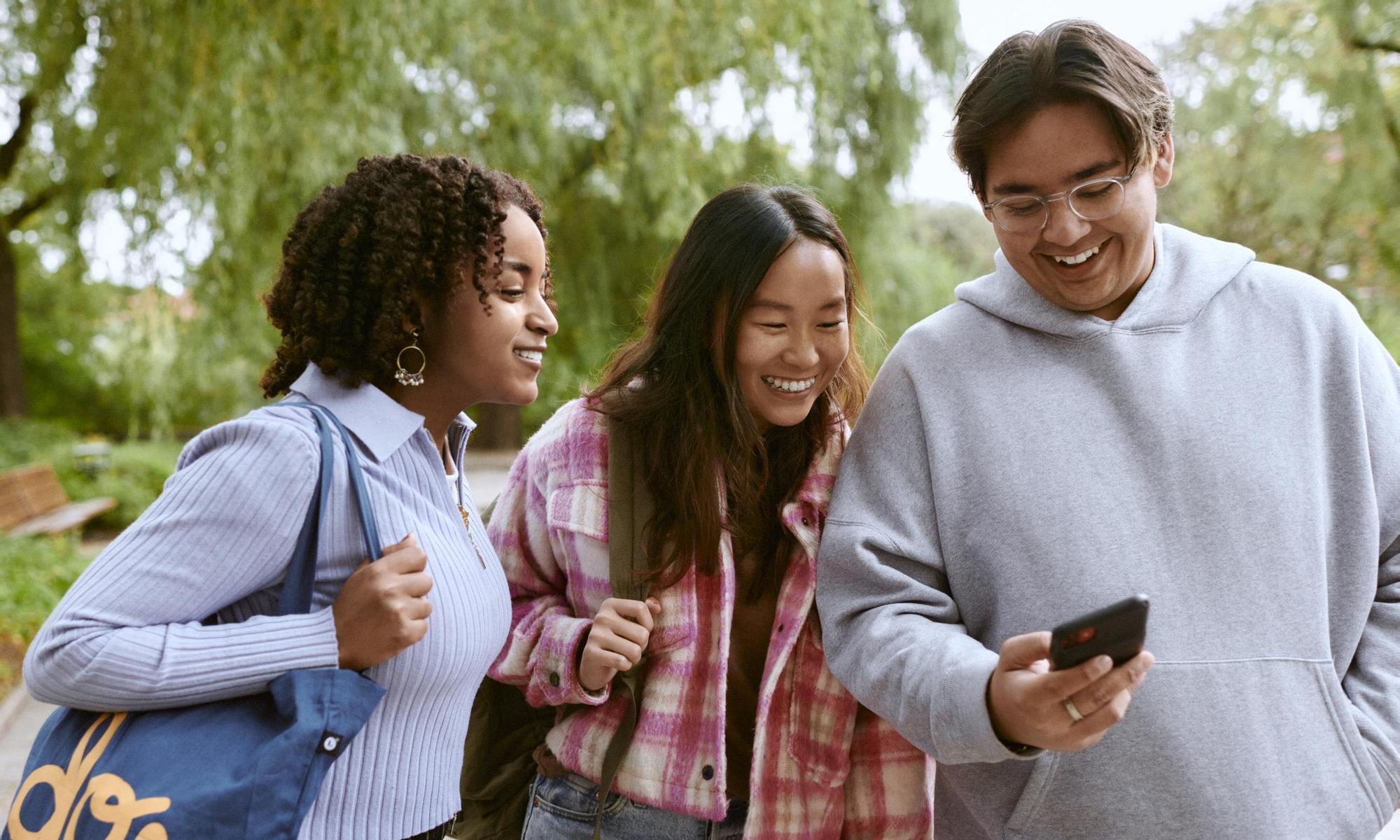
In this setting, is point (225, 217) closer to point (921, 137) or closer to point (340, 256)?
point (340, 256)

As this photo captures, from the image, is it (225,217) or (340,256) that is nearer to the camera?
(340,256)

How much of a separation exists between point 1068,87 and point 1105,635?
90cm

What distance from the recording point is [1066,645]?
1.45 m

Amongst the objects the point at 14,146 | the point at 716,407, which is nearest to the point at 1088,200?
the point at 716,407

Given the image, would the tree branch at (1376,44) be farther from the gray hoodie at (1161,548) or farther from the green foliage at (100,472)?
the green foliage at (100,472)

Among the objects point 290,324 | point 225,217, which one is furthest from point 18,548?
point 290,324

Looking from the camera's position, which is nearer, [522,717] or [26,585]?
[522,717]

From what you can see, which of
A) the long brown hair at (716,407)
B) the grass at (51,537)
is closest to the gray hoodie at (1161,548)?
the long brown hair at (716,407)

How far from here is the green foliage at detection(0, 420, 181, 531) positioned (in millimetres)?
13289

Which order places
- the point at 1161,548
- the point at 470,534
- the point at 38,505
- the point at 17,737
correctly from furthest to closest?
the point at 38,505, the point at 17,737, the point at 470,534, the point at 1161,548

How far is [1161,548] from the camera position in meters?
1.80

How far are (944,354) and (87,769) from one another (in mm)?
1421

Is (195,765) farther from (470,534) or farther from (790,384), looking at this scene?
(790,384)

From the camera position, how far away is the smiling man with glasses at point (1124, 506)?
1739 mm
